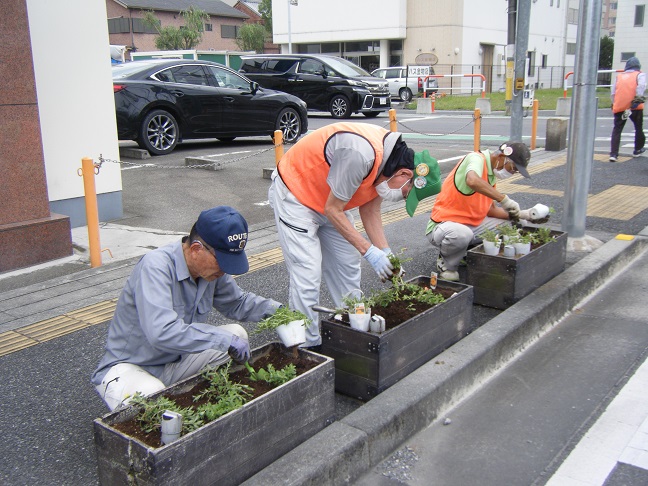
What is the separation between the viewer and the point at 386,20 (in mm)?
40688

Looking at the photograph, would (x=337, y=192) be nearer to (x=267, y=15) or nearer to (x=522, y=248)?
(x=522, y=248)

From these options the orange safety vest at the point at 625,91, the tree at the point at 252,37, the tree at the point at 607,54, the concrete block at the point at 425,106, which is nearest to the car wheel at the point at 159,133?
the orange safety vest at the point at 625,91

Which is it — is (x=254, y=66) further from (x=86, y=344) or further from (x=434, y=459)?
(x=434, y=459)

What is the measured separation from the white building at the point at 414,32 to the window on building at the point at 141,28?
49.7ft

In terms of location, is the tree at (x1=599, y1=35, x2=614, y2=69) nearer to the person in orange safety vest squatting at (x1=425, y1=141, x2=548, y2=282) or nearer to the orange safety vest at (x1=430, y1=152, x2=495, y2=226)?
the person in orange safety vest squatting at (x1=425, y1=141, x2=548, y2=282)

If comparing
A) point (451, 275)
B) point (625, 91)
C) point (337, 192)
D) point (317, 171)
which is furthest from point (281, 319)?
point (625, 91)

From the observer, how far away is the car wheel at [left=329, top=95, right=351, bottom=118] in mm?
19812

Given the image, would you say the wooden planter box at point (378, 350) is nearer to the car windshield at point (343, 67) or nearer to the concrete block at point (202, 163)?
the concrete block at point (202, 163)

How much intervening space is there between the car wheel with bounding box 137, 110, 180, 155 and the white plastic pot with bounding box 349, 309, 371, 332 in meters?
8.35

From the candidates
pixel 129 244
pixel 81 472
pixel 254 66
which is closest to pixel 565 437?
pixel 81 472

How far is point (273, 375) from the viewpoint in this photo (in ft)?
9.85

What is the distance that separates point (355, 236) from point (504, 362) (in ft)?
4.76

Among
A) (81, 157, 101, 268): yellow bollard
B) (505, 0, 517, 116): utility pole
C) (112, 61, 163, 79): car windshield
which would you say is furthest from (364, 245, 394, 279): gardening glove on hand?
(505, 0, 517, 116): utility pole

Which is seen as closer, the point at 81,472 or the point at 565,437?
the point at 81,472
